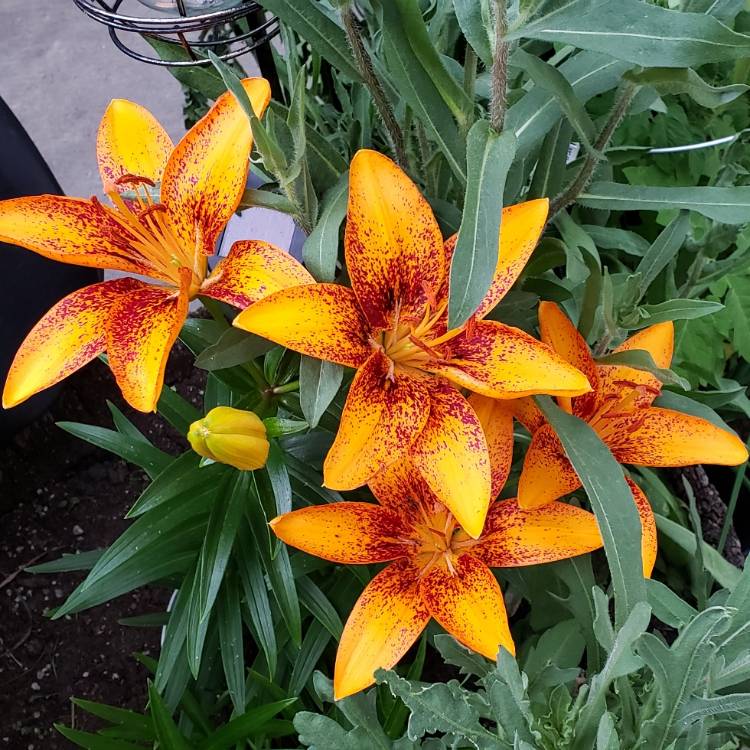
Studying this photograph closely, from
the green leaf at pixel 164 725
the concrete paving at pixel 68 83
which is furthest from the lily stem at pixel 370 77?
the concrete paving at pixel 68 83

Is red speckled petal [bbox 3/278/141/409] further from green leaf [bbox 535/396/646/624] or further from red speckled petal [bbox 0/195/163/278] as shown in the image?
green leaf [bbox 535/396/646/624]

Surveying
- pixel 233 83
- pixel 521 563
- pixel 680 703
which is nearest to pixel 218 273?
pixel 233 83

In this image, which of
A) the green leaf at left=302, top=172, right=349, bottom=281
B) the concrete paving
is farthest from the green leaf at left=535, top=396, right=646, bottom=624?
the concrete paving

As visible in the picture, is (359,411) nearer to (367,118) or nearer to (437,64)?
(437,64)

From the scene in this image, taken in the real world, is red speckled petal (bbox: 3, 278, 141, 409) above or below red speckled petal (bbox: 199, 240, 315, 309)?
below

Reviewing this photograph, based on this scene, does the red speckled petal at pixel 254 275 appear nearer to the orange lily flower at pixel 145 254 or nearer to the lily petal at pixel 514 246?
the orange lily flower at pixel 145 254

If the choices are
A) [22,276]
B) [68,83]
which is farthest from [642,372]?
[68,83]

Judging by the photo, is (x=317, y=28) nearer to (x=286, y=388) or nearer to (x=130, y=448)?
(x=286, y=388)
